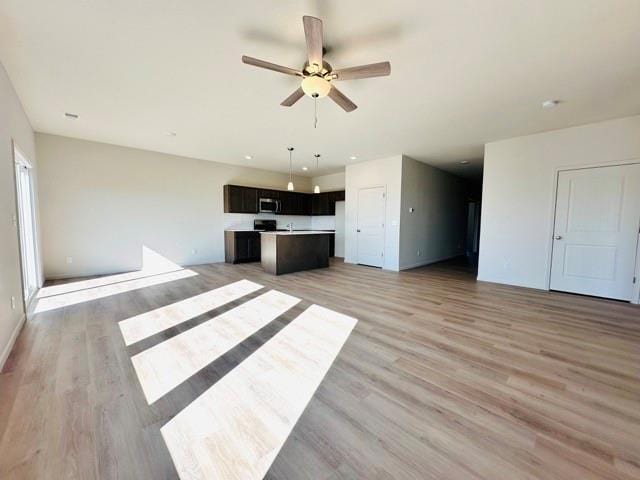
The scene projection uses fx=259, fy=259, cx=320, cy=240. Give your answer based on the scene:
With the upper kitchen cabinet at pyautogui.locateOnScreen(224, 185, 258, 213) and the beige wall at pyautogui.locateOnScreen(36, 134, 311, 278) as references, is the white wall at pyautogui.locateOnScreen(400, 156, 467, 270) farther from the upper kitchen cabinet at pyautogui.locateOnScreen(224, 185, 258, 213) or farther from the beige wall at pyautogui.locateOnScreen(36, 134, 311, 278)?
the beige wall at pyautogui.locateOnScreen(36, 134, 311, 278)

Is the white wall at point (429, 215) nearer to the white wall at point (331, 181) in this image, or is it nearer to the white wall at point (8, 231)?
the white wall at point (331, 181)

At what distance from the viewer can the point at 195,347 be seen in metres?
2.45

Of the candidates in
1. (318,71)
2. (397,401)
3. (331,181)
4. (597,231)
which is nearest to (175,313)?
(397,401)

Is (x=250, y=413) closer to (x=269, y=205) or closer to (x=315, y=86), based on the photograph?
(x=315, y=86)

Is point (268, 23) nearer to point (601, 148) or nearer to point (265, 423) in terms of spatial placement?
point (265, 423)

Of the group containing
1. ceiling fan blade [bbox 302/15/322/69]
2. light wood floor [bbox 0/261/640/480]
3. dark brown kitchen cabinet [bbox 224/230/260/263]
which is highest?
ceiling fan blade [bbox 302/15/322/69]

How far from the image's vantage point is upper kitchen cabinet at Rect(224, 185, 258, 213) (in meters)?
7.02

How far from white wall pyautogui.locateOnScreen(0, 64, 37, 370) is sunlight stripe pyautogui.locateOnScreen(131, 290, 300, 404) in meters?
1.21

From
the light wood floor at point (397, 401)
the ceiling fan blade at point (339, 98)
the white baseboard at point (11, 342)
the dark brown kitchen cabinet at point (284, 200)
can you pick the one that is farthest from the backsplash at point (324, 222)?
the white baseboard at point (11, 342)

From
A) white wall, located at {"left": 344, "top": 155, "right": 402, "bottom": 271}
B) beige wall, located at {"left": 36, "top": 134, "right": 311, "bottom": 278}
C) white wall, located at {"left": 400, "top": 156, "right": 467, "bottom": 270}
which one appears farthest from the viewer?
white wall, located at {"left": 400, "top": 156, "right": 467, "bottom": 270}

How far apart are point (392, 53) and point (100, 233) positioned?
6.26m

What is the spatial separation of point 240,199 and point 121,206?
8.73 ft

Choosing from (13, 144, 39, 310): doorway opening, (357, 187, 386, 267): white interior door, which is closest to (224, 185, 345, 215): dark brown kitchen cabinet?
(357, 187, 386, 267): white interior door

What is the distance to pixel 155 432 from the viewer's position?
4.80 ft
